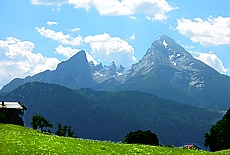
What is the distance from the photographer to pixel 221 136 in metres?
114

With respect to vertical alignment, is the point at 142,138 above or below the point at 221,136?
below

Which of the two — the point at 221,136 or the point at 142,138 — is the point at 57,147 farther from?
the point at 221,136

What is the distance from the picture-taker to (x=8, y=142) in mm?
31969

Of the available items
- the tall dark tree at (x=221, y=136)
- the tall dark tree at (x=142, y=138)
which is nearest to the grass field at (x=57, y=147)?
the tall dark tree at (x=142, y=138)

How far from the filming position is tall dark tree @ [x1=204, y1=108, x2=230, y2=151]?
11081 centimetres

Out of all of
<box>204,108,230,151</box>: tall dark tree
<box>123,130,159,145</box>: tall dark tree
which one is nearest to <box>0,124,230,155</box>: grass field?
<box>123,130,159,145</box>: tall dark tree

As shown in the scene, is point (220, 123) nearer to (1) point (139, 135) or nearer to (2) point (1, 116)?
(1) point (139, 135)

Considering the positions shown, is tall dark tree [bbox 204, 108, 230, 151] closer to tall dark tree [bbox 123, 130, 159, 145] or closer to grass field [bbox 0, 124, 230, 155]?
tall dark tree [bbox 123, 130, 159, 145]

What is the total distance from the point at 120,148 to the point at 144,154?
10.1 ft

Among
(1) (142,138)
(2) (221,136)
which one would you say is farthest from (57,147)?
(2) (221,136)

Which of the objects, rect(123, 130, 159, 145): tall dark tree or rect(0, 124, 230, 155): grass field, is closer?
rect(0, 124, 230, 155): grass field

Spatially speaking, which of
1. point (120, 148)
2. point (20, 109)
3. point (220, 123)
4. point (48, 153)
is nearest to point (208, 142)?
point (220, 123)

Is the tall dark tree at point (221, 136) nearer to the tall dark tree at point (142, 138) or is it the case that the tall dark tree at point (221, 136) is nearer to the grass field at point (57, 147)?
the tall dark tree at point (142, 138)

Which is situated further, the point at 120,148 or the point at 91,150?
the point at 120,148
